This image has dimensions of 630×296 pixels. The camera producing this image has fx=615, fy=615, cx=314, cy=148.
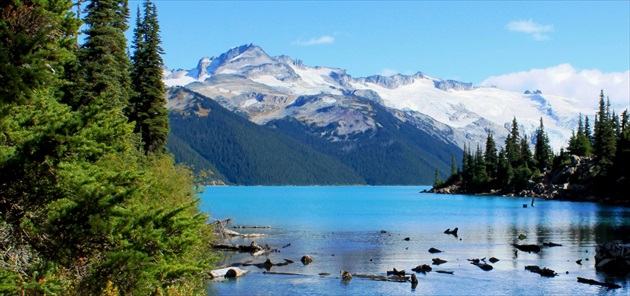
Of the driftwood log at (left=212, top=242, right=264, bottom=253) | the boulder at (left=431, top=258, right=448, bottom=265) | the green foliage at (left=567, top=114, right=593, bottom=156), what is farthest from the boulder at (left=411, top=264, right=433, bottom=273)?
the green foliage at (left=567, top=114, right=593, bottom=156)

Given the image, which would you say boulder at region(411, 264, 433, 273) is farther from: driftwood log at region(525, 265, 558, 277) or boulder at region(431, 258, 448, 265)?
driftwood log at region(525, 265, 558, 277)

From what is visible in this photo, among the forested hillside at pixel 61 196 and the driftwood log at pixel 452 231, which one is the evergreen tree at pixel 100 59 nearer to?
the forested hillside at pixel 61 196

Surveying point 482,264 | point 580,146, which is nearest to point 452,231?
point 482,264

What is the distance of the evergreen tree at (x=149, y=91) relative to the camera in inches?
2511

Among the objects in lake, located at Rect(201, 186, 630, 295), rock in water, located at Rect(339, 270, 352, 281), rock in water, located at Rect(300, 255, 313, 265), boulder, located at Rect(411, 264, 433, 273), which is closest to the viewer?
lake, located at Rect(201, 186, 630, 295)

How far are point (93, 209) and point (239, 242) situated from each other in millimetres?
59054

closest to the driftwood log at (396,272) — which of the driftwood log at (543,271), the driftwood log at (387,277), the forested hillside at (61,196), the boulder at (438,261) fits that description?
the driftwood log at (387,277)

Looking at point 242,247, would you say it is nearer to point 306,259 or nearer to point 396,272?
point 306,259

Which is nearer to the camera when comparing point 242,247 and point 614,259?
point 614,259

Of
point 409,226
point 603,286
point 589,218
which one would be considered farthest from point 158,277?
point 589,218

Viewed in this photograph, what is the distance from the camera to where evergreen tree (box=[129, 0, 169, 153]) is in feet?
209

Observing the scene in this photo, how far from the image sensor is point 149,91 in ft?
210

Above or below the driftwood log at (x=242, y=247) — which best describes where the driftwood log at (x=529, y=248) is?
above

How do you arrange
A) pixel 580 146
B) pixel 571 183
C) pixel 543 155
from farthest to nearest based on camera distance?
pixel 543 155
pixel 580 146
pixel 571 183
